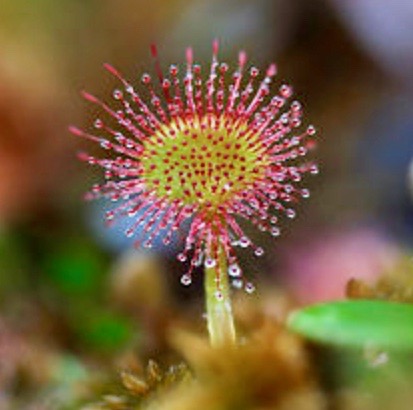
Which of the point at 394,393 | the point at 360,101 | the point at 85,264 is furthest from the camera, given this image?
the point at 360,101

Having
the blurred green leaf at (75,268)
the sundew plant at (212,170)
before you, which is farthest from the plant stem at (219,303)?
the blurred green leaf at (75,268)

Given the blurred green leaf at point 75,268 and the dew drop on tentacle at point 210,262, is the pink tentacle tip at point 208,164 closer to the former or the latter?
the dew drop on tentacle at point 210,262

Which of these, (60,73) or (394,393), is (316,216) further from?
(394,393)

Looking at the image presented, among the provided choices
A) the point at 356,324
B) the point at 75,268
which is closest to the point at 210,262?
the point at 356,324

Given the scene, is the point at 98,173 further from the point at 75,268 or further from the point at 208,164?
the point at 208,164

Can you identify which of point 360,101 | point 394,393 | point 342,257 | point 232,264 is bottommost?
point 394,393

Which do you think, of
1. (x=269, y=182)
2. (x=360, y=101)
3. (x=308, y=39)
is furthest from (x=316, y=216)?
(x=269, y=182)

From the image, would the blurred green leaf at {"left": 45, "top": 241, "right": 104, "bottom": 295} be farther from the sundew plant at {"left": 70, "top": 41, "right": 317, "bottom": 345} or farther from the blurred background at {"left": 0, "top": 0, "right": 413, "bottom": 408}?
the sundew plant at {"left": 70, "top": 41, "right": 317, "bottom": 345}
